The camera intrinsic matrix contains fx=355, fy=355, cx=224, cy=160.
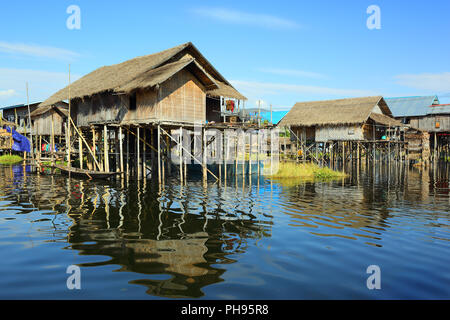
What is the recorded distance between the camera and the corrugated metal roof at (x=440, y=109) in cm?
3677

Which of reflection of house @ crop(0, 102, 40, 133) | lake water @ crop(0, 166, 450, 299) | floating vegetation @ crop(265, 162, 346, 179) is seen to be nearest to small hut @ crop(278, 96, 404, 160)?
floating vegetation @ crop(265, 162, 346, 179)

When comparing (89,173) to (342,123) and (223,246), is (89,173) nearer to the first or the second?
(223,246)

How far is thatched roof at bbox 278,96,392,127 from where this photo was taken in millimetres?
30984

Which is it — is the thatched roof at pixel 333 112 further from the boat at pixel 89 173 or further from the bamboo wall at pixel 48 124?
the boat at pixel 89 173

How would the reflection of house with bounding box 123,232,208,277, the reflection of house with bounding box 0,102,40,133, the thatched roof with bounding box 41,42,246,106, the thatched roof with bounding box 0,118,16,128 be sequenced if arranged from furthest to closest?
the reflection of house with bounding box 0,102,40,133 < the thatched roof with bounding box 0,118,16,128 < the thatched roof with bounding box 41,42,246,106 < the reflection of house with bounding box 123,232,208,277

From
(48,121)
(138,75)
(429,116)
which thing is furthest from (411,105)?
(48,121)

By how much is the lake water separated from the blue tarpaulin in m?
27.7

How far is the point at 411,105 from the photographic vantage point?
131 feet

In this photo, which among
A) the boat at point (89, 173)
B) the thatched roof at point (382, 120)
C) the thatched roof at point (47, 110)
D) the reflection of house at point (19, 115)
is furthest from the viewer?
the reflection of house at point (19, 115)

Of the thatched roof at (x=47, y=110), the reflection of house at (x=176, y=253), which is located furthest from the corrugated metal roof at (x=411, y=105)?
the reflection of house at (x=176, y=253)

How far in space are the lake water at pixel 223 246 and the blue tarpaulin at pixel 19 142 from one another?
27672 millimetres

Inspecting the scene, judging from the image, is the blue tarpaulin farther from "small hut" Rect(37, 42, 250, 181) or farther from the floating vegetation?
the floating vegetation

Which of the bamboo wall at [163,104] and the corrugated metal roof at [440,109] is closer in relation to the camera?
the bamboo wall at [163,104]

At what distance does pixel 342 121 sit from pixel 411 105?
14081mm
